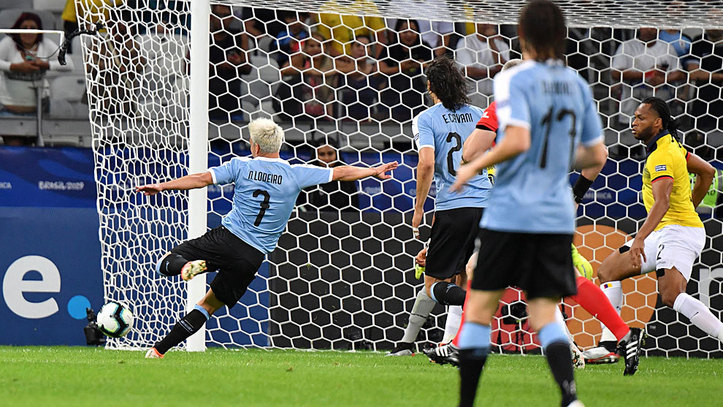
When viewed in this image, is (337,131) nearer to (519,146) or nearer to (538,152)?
(538,152)

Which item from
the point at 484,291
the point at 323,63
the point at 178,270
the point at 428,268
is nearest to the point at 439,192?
the point at 428,268

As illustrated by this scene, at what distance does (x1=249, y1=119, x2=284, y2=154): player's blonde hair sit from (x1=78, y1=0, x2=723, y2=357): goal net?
0.66 metres

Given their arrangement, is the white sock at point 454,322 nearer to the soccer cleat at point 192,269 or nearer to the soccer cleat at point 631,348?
the soccer cleat at point 631,348

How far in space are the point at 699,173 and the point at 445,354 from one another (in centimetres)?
250

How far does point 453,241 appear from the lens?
252 inches

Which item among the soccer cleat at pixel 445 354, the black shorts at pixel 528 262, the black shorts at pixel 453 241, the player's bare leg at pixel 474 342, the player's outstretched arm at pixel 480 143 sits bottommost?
the soccer cleat at pixel 445 354

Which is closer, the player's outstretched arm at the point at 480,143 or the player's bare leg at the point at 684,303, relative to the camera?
the player's outstretched arm at the point at 480,143

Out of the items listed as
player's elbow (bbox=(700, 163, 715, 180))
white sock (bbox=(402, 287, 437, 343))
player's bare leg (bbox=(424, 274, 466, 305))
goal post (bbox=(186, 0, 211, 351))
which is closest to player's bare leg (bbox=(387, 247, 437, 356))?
white sock (bbox=(402, 287, 437, 343))

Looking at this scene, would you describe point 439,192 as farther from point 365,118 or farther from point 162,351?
point 365,118

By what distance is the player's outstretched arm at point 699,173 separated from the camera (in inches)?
279

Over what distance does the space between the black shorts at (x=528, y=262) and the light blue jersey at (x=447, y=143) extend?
8.81 ft

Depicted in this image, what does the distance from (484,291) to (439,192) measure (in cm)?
285

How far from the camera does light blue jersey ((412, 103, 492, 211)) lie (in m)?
6.48

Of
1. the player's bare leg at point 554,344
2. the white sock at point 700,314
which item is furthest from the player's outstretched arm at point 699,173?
the player's bare leg at point 554,344
